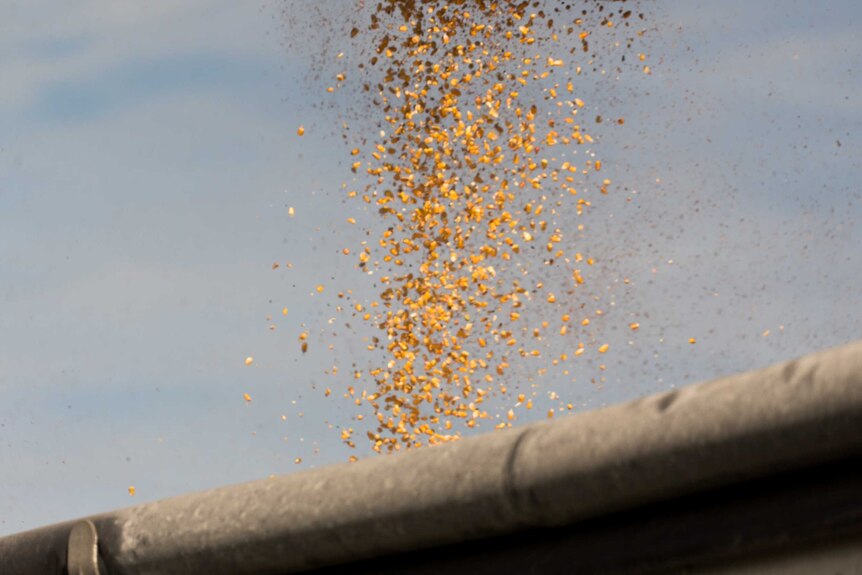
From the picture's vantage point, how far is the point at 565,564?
6.99 feet

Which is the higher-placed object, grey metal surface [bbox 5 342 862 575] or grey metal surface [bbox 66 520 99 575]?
grey metal surface [bbox 66 520 99 575]

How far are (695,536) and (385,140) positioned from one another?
7327 mm

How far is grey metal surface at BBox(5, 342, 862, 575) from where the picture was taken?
1.87m

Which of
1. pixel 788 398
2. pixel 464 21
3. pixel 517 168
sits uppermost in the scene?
pixel 464 21

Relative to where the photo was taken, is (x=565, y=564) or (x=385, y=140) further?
(x=385, y=140)

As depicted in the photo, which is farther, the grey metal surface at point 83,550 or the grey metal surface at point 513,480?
the grey metal surface at point 83,550

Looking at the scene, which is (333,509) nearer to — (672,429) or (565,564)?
(565,564)

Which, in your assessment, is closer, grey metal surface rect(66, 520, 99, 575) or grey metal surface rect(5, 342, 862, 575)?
grey metal surface rect(5, 342, 862, 575)

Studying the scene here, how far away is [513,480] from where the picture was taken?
6.86 ft

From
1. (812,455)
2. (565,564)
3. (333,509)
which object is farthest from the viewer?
(333,509)

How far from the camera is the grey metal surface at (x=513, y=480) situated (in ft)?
6.14

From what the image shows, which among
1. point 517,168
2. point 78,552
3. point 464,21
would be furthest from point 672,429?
point 464,21

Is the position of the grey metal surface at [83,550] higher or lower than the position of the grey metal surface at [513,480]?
higher

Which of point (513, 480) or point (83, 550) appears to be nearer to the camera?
point (513, 480)
